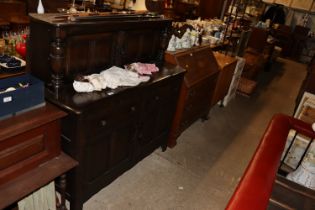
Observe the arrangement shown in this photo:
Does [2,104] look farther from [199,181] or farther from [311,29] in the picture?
[311,29]

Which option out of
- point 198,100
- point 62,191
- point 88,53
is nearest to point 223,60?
point 198,100

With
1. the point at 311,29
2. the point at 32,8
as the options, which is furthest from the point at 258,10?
the point at 32,8

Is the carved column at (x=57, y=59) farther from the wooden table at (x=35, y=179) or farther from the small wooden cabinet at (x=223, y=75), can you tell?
the small wooden cabinet at (x=223, y=75)

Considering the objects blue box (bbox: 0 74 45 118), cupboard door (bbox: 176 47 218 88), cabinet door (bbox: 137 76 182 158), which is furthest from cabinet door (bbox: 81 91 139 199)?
cupboard door (bbox: 176 47 218 88)

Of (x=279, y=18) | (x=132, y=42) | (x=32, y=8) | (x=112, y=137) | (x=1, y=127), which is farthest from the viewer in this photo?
(x=279, y=18)

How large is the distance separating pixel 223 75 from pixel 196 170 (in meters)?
1.55

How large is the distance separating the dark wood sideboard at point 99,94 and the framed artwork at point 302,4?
25.8ft

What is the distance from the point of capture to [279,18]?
29.6ft

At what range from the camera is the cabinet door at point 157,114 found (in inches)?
90.1

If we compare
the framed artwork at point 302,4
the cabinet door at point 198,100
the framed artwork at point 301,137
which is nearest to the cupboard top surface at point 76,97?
the cabinet door at point 198,100

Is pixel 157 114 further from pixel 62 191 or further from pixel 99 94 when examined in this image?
pixel 62 191

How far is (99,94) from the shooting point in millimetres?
1808

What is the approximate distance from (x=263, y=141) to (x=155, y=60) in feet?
5.15

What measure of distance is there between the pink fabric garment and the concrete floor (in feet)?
3.14
